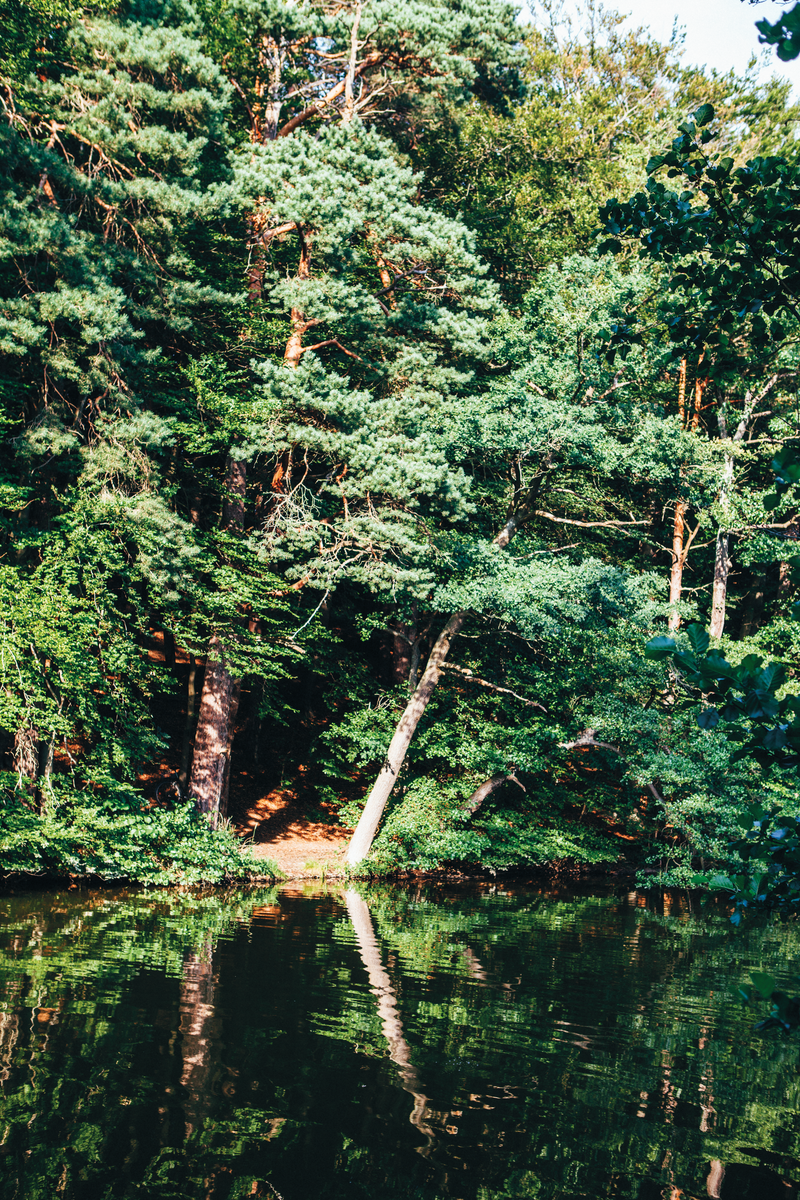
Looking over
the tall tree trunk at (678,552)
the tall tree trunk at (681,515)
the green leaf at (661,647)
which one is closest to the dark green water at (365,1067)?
the green leaf at (661,647)

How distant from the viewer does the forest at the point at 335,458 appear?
13617 mm

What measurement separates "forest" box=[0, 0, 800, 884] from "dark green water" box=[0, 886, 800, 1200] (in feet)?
9.12

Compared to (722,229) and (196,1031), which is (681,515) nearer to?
(196,1031)

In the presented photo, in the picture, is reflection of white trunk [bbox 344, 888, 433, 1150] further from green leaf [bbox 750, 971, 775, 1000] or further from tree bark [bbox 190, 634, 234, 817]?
green leaf [bbox 750, 971, 775, 1000]

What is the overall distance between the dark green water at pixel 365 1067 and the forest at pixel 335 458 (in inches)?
109

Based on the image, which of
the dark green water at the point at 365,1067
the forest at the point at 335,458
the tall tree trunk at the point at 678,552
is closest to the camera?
the dark green water at the point at 365,1067

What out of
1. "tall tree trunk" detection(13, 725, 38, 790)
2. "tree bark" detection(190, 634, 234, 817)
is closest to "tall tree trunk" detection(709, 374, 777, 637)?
"tree bark" detection(190, 634, 234, 817)

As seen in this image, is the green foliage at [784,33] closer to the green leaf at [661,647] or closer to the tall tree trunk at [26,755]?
the green leaf at [661,647]

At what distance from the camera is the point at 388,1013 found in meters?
8.13

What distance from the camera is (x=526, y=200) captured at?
75.4 ft

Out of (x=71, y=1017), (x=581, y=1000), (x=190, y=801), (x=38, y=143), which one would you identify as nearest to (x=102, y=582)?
(x=190, y=801)

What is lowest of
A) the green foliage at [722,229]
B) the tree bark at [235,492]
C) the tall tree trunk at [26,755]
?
the tall tree trunk at [26,755]

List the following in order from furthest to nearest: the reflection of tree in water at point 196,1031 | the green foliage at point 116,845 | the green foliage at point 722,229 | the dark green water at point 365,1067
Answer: the green foliage at point 116,845 < the reflection of tree in water at point 196,1031 < the dark green water at point 365,1067 < the green foliage at point 722,229

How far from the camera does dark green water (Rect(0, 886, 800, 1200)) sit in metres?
5.00
